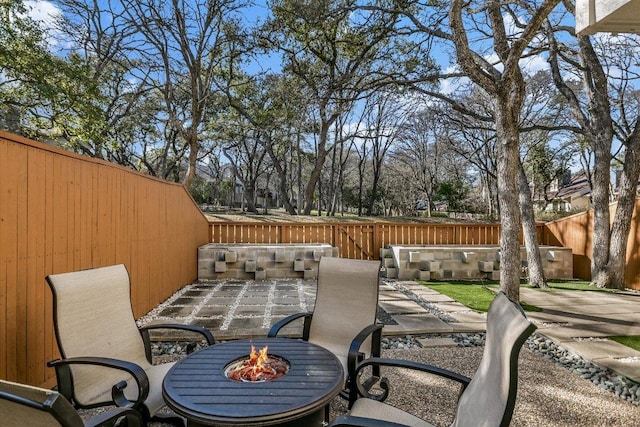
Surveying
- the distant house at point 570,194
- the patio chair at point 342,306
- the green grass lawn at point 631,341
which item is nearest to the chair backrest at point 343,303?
the patio chair at point 342,306

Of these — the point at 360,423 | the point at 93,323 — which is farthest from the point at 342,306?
the point at 93,323

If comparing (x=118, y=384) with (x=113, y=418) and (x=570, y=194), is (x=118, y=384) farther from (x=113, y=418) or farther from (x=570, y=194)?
(x=570, y=194)

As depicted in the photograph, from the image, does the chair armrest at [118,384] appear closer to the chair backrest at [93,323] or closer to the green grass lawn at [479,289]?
the chair backrest at [93,323]

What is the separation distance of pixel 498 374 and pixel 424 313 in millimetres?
3713

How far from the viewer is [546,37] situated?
7.04m

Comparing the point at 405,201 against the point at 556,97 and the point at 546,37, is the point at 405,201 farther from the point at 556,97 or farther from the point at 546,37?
the point at 546,37

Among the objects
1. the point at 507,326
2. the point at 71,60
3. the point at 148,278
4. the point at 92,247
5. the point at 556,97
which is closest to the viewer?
the point at 507,326

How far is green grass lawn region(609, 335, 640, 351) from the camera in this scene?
359 cm

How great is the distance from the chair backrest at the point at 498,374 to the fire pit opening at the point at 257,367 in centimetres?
96

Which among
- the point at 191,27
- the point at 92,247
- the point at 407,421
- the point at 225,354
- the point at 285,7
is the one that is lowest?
the point at 407,421

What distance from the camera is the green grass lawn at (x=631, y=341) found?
3.59 m

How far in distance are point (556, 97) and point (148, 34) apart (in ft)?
45.6

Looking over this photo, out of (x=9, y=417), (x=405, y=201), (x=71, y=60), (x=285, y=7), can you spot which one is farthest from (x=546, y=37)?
(x=405, y=201)

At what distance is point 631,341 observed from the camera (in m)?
3.75
